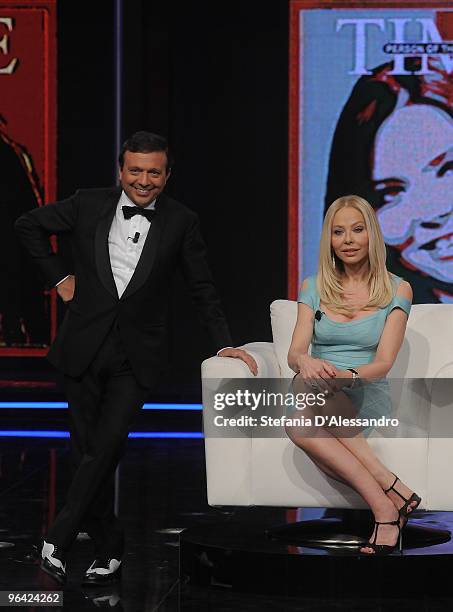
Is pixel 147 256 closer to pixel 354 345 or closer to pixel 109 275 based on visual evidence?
pixel 109 275

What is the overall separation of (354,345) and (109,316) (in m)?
0.78

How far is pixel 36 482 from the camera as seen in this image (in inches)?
252

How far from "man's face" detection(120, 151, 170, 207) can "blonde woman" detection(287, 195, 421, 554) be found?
558 mm

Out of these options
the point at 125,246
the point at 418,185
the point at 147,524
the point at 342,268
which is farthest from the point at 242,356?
the point at 418,185

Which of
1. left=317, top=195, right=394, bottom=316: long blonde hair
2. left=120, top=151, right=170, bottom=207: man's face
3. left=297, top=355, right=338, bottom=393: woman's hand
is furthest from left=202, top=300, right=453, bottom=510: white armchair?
left=120, top=151, right=170, bottom=207: man's face

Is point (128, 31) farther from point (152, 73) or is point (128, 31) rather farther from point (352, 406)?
point (352, 406)

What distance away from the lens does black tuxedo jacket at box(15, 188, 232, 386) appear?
4.41 m

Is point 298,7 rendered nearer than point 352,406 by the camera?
No

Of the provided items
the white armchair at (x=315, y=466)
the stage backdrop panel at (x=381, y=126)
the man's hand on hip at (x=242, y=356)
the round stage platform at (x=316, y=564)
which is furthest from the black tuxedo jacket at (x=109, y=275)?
the stage backdrop panel at (x=381, y=126)

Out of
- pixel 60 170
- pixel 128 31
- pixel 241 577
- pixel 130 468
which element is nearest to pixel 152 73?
pixel 128 31

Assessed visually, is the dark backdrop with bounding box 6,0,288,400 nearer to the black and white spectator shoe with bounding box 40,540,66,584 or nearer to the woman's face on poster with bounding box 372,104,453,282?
the woman's face on poster with bounding box 372,104,453,282

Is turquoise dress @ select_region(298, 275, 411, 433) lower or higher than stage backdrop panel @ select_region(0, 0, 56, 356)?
lower

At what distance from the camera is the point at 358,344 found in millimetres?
4555

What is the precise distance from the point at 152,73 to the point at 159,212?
13.0 ft
